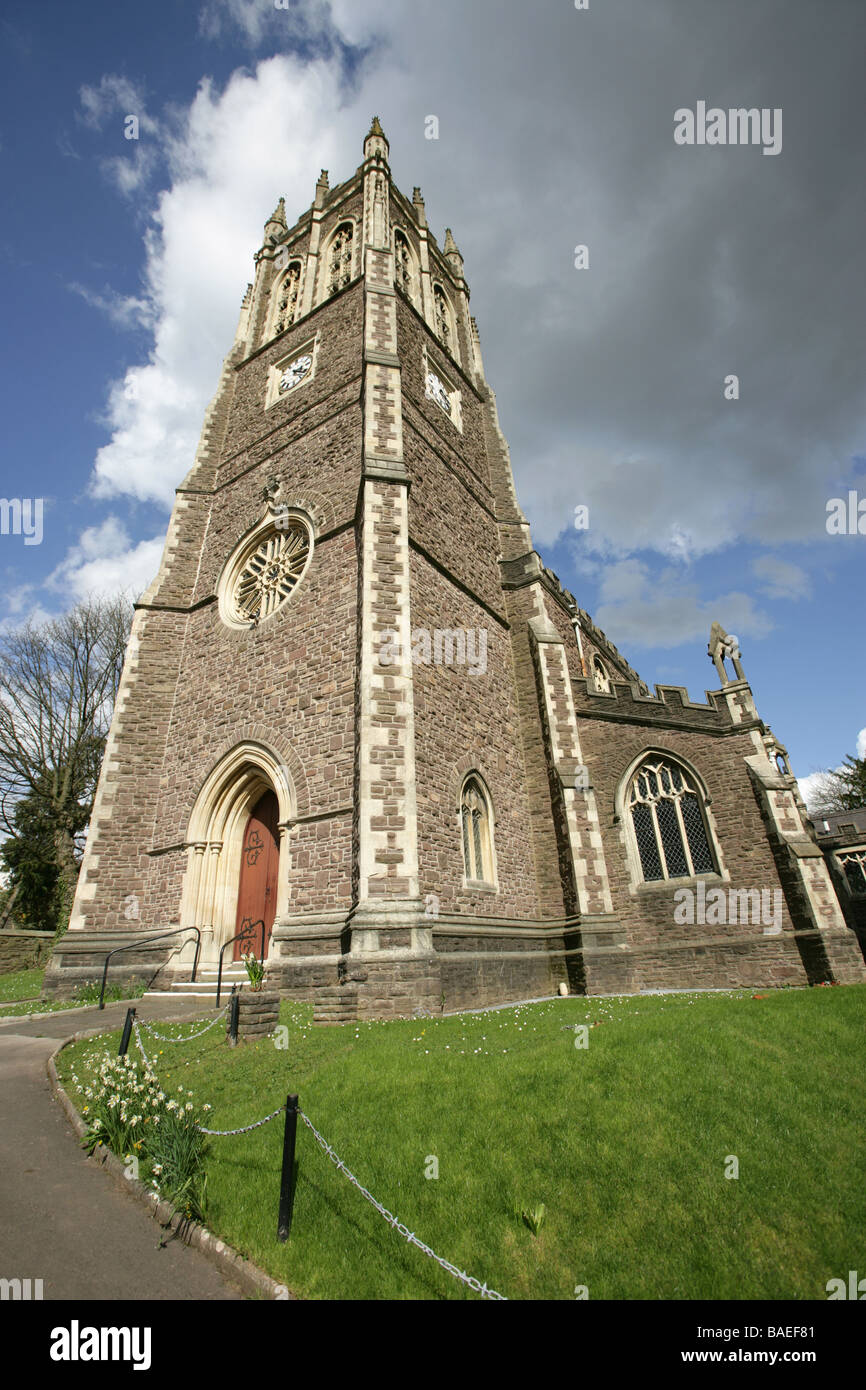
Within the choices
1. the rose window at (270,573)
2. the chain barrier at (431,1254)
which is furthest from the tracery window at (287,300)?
the chain barrier at (431,1254)

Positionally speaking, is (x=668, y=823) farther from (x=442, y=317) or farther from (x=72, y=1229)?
(x=442, y=317)

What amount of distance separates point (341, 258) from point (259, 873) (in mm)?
19745

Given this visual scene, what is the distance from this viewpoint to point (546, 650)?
50.2 feet

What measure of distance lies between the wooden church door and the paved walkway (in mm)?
6547

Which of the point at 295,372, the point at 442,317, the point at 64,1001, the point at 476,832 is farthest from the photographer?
the point at 442,317

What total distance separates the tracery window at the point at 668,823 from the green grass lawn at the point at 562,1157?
7.36 metres

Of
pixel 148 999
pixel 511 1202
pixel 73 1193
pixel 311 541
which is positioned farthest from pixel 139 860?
pixel 511 1202

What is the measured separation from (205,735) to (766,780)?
1242 cm

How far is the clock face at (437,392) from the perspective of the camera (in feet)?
59.7

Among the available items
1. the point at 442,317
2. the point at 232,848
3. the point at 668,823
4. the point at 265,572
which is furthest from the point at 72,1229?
the point at 442,317

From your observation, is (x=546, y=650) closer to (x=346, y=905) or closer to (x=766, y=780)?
(x=766, y=780)

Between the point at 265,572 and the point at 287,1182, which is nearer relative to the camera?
the point at 287,1182

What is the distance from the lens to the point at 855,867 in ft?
80.7

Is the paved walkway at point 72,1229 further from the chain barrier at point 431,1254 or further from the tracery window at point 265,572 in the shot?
the tracery window at point 265,572
